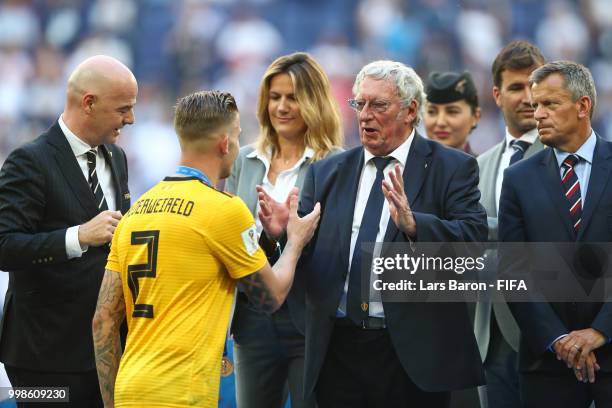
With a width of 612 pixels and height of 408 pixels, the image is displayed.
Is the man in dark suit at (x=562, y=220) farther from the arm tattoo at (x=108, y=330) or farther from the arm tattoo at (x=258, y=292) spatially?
the arm tattoo at (x=108, y=330)

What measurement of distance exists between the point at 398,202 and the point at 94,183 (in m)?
1.53

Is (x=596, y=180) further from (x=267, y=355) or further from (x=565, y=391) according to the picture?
(x=267, y=355)

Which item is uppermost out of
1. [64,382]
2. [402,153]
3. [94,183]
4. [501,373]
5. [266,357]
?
[402,153]

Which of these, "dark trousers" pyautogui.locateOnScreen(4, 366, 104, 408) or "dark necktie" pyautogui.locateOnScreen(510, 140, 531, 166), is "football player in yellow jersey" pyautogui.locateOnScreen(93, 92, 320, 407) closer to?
"dark trousers" pyautogui.locateOnScreen(4, 366, 104, 408)

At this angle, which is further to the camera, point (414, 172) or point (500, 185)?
point (500, 185)

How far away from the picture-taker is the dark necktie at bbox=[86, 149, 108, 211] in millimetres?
4559

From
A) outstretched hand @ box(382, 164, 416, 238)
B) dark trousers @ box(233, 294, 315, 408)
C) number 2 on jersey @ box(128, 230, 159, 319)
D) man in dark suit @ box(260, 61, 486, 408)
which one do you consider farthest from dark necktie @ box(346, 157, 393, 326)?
number 2 on jersey @ box(128, 230, 159, 319)

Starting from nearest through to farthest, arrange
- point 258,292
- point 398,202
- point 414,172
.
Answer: point 258,292, point 398,202, point 414,172

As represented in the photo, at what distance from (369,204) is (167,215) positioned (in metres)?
1.15

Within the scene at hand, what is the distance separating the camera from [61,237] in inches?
167

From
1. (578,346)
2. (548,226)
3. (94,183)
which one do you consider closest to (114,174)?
(94,183)

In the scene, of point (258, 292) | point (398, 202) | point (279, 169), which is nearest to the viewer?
point (258, 292)

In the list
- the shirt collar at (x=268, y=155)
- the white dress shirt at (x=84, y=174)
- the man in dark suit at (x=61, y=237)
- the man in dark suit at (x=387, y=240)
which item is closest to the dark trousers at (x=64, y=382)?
the man in dark suit at (x=61, y=237)

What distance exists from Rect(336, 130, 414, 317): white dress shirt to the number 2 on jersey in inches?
41.1
